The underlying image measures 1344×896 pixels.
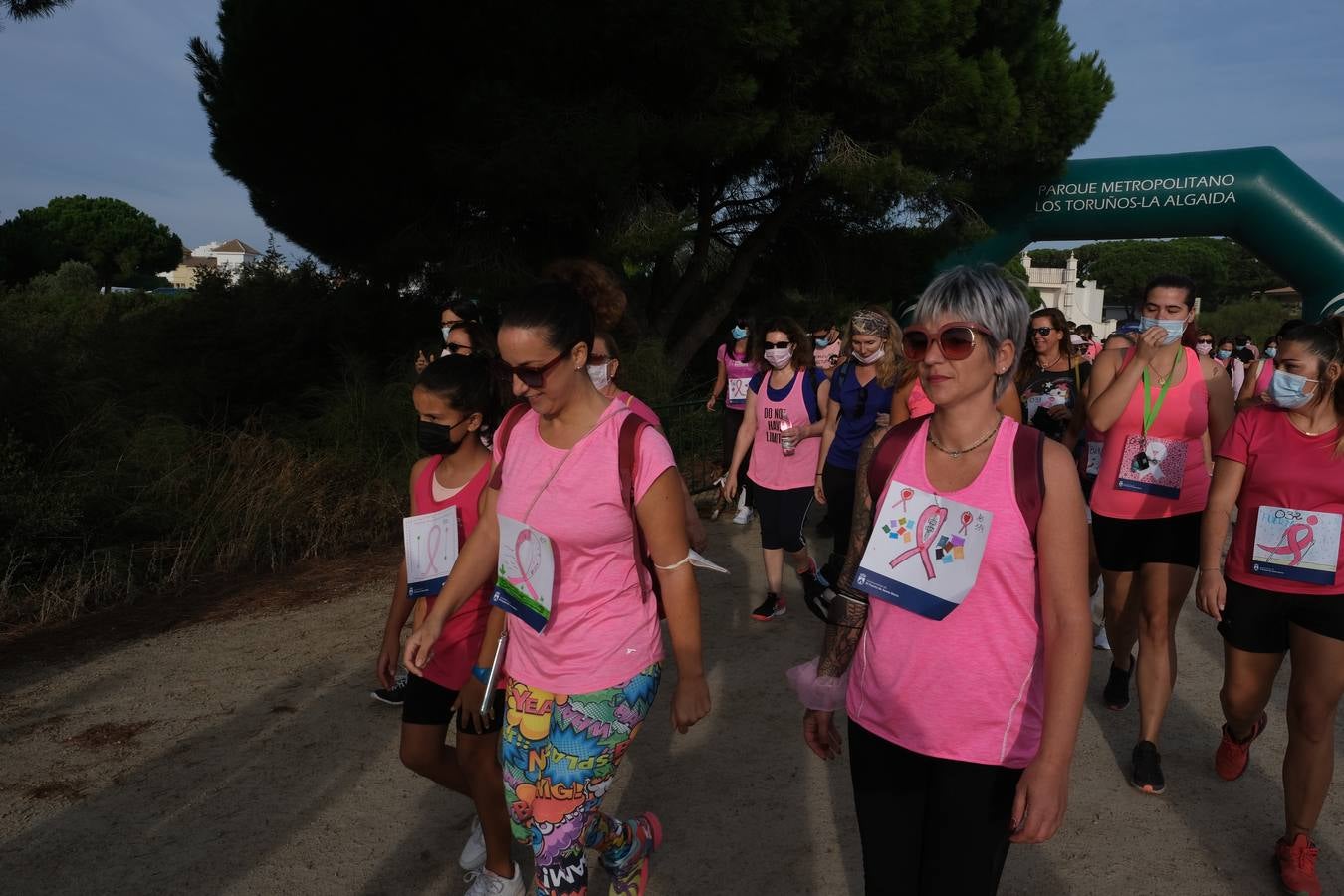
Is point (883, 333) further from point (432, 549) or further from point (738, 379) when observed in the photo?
point (738, 379)

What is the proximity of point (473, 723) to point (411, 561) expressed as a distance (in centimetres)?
57

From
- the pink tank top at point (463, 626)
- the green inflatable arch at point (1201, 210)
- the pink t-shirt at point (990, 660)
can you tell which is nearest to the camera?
the pink t-shirt at point (990, 660)

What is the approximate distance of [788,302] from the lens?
17281mm

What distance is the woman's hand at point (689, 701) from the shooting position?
228 centimetres

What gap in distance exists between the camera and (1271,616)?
10.6 feet

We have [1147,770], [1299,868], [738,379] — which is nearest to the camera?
[1299,868]

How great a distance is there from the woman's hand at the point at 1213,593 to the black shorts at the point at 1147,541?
1.94 feet

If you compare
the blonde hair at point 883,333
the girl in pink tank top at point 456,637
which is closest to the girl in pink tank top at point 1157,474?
the blonde hair at point 883,333

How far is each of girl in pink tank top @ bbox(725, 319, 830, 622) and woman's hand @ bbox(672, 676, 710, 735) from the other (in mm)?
3460

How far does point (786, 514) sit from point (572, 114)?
7.96 m

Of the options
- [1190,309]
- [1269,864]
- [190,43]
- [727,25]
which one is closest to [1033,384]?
[1190,309]

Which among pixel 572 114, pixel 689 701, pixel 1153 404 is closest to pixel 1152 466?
pixel 1153 404

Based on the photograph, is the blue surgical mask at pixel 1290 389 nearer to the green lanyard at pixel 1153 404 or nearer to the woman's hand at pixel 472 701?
the green lanyard at pixel 1153 404

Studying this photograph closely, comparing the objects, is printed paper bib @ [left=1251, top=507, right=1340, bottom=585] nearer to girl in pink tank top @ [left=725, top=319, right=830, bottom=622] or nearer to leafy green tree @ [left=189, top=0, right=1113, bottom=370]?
girl in pink tank top @ [left=725, top=319, right=830, bottom=622]
